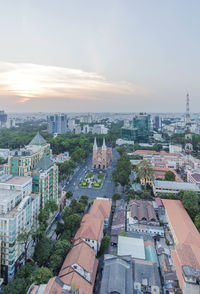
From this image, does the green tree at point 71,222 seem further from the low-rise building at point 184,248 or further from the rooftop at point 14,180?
the low-rise building at point 184,248

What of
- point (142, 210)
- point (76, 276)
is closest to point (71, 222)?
point (76, 276)

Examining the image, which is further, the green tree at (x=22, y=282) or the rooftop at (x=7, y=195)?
the rooftop at (x=7, y=195)

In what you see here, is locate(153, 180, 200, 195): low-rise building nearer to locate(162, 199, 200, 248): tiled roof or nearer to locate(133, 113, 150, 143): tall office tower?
locate(162, 199, 200, 248): tiled roof

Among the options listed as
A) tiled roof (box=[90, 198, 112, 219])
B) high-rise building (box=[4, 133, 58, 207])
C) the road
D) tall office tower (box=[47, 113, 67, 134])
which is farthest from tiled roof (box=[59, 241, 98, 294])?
tall office tower (box=[47, 113, 67, 134])

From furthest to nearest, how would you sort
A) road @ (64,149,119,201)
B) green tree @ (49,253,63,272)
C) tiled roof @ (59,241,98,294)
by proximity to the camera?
road @ (64,149,119,201), green tree @ (49,253,63,272), tiled roof @ (59,241,98,294)

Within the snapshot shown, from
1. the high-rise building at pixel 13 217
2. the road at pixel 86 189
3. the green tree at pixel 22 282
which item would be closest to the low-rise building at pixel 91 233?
the green tree at pixel 22 282

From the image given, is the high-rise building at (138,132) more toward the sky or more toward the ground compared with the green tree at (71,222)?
more toward the sky

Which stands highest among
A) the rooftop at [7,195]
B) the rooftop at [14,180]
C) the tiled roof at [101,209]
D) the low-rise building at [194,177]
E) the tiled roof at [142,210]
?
the rooftop at [14,180]
